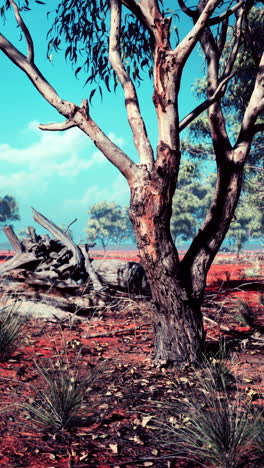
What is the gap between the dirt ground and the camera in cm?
317

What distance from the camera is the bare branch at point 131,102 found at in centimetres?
537

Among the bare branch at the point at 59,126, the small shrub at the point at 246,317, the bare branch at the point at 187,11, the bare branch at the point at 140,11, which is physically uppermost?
the bare branch at the point at 187,11

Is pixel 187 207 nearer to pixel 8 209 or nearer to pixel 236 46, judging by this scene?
pixel 8 209

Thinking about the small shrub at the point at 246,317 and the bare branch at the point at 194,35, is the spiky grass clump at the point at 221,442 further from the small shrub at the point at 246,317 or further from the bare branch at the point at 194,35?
the small shrub at the point at 246,317

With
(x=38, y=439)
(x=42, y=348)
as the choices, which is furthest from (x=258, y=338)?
(x=38, y=439)

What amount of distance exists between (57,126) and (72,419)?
3399mm

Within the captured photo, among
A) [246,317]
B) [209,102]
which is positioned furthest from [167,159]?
[246,317]

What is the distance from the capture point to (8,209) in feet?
201

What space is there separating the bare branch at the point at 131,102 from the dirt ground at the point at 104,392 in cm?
225

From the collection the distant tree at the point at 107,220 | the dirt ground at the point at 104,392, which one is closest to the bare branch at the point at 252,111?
the dirt ground at the point at 104,392

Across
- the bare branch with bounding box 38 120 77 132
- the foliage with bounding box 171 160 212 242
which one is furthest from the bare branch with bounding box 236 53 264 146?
the foliage with bounding box 171 160 212 242

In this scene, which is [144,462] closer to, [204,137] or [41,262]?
[41,262]

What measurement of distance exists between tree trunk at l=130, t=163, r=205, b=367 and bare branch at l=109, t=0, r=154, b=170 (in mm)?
460

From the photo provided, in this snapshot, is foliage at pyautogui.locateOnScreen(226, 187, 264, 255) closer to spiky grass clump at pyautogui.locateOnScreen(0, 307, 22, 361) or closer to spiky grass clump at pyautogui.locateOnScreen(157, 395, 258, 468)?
spiky grass clump at pyautogui.locateOnScreen(0, 307, 22, 361)
